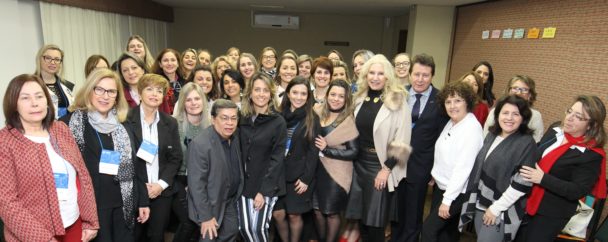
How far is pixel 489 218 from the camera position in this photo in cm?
226

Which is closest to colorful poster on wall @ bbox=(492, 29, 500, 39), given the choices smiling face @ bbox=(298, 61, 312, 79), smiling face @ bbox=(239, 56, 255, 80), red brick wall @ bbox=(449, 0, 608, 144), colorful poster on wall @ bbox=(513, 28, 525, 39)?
red brick wall @ bbox=(449, 0, 608, 144)

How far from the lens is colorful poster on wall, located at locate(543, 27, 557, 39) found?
203 inches

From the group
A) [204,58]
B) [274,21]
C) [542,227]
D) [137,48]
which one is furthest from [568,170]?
[274,21]

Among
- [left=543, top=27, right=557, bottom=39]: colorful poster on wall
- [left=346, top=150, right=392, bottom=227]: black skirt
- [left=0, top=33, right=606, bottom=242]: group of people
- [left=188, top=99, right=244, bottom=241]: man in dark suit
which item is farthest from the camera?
[left=543, top=27, right=557, bottom=39]: colorful poster on wall

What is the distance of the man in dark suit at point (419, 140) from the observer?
108 inches

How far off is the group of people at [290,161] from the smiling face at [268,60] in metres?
1.21

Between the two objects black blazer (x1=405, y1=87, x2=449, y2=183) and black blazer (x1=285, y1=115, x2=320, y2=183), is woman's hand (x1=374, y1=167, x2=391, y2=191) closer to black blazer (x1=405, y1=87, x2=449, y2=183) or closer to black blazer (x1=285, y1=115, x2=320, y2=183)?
black blazer (x1=405, y1=87, x2=449, y2=183)

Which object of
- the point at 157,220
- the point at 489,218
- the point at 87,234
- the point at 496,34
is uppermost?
the point at 496,34

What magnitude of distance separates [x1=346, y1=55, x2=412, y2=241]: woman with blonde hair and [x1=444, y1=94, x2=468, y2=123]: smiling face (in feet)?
1.00

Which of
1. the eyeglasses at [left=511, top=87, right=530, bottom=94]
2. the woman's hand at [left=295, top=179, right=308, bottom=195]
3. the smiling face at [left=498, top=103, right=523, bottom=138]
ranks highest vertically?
the eyeglasses at [left=511, top=87, right=530, bottom=94]

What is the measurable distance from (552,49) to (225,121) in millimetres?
5199

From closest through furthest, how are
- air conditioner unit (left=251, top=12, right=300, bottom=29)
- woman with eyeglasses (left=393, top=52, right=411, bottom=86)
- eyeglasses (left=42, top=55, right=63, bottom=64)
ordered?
eyeglasses (left=42, top=55, right=63, bottom=64), woman with eyeglasses (left=393, top=52, right=411, bottom=86), air conditioner unit (left=251, top=12, right=300, bottom=29)

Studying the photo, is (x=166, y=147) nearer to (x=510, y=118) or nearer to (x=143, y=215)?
(x=143, y=215)

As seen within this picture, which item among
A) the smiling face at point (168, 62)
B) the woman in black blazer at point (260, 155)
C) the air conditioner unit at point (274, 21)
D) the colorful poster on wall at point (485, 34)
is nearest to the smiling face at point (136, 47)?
the smiling face at point (168, 62)
